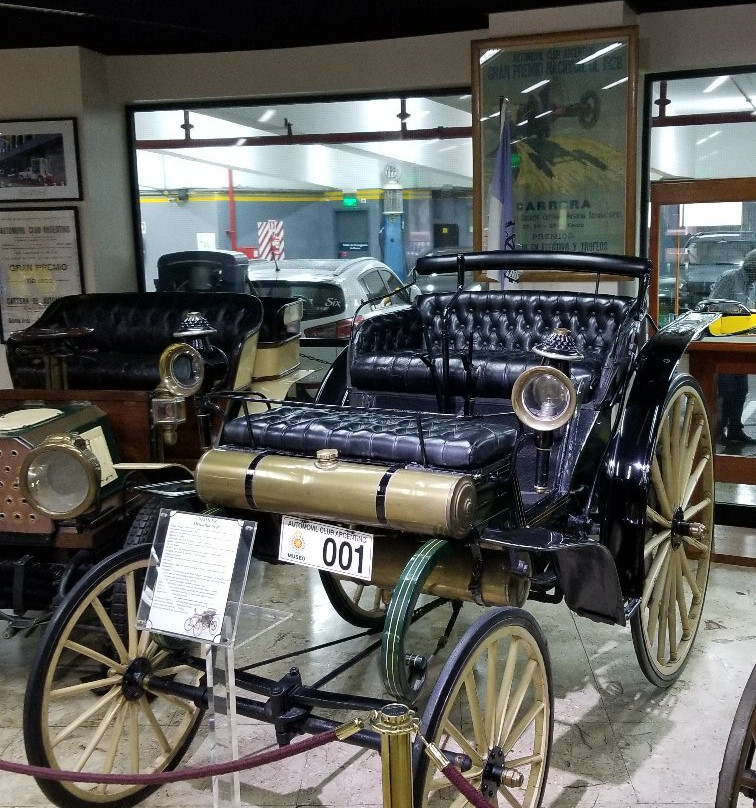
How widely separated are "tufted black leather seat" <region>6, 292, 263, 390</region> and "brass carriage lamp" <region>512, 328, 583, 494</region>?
2519mm

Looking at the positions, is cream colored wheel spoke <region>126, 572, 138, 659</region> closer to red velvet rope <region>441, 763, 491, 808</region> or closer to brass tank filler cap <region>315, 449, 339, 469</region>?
brass tank filler cap <region>315, 449, 339, 469</region>

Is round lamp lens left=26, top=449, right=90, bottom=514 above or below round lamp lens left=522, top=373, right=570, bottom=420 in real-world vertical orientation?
below

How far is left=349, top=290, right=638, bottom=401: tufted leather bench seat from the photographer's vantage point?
3.16 metres

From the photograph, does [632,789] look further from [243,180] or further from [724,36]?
[243,180]

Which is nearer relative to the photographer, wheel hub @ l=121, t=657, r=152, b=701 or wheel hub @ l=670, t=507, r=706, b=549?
wheel hub @ l=121, t=657, r=152, b=701

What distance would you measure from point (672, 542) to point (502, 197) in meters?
2.82

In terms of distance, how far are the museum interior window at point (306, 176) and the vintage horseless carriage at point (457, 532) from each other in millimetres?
2793

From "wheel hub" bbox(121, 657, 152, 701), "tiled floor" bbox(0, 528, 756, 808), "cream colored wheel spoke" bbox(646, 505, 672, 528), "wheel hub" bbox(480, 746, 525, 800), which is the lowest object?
"tiled floor" bbox(0, 528, 756, 808)

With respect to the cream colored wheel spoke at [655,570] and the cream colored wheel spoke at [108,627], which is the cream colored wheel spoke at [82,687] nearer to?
the cream colored wheel spoke at [108,627]

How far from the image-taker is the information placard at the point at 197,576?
6.82ft

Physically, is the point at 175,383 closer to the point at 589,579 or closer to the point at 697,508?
the point at 589,579

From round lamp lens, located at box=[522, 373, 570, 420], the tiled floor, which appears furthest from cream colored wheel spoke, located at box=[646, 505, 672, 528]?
round lamp lens, located at box=[522, 373, 570, 420]

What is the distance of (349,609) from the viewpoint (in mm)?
3438

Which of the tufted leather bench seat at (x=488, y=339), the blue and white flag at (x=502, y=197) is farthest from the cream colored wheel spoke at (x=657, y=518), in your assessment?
the blue and white flag at (x=502, y=197)
